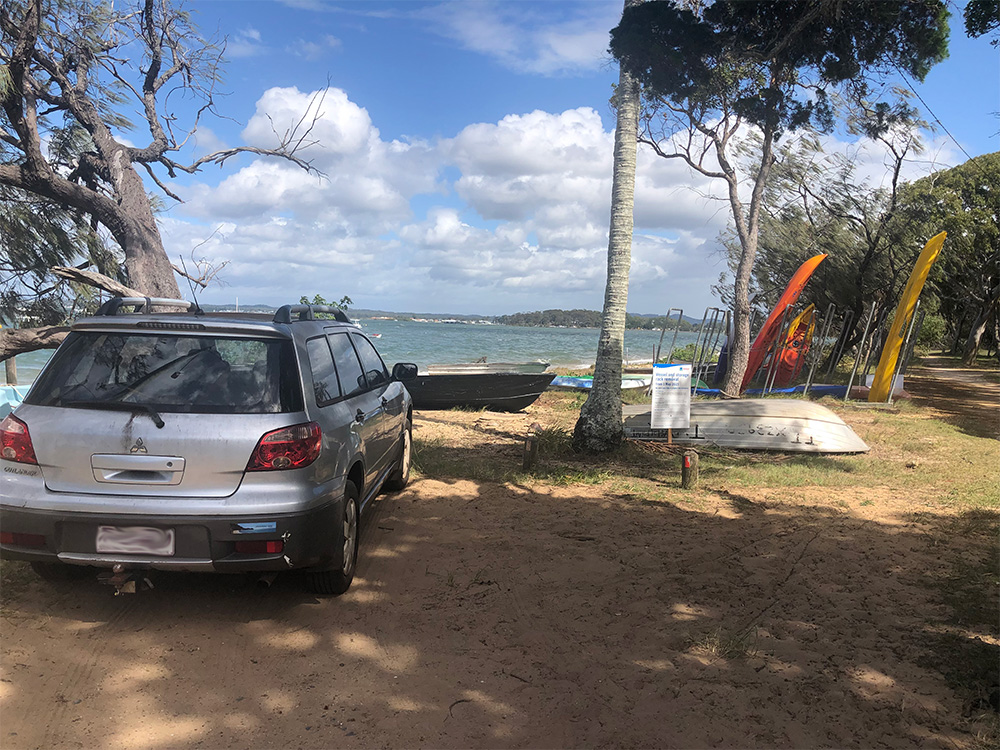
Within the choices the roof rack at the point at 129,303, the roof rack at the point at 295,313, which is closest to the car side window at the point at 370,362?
the roof rack at the point at 295,313

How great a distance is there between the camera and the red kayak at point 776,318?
606 inches

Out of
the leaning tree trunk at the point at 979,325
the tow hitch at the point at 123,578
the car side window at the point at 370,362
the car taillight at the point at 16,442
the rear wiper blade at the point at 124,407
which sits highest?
the leaning tree trunk at the point at 979,325

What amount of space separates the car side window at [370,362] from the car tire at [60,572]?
7.51 feet

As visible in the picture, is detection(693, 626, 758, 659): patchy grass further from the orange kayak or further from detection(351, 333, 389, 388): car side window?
the orange kayak

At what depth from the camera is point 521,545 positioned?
18.1ft

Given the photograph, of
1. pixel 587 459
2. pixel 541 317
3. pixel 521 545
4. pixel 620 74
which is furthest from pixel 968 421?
pixel 541 317

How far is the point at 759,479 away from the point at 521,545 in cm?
374

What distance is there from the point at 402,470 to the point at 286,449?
10.8ft

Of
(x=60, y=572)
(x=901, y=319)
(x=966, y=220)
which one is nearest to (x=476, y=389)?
(x=901, y=319)

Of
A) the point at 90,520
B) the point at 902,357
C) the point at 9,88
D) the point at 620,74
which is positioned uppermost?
the point at 620,74

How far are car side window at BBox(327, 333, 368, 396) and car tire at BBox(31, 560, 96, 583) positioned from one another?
1.98 metres

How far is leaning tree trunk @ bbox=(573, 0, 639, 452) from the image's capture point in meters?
8.54

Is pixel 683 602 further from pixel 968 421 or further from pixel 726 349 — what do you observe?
pixel 726 349

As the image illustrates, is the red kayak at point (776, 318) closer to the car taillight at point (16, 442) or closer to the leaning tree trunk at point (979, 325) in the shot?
the car taillight at point (16, 442)
